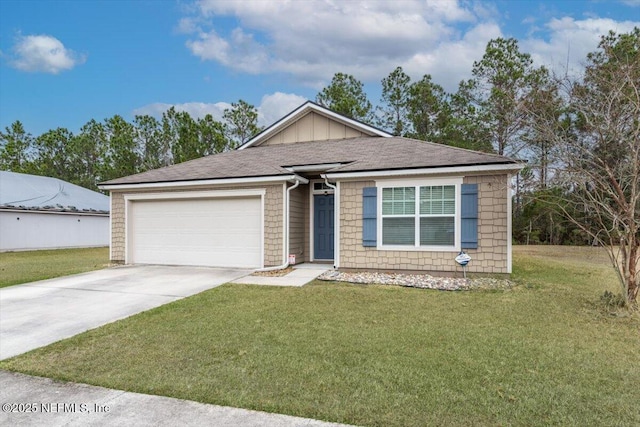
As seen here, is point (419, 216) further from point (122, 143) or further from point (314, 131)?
point (122, 143)

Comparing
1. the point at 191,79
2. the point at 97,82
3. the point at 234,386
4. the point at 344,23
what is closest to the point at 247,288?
the point at 234,386

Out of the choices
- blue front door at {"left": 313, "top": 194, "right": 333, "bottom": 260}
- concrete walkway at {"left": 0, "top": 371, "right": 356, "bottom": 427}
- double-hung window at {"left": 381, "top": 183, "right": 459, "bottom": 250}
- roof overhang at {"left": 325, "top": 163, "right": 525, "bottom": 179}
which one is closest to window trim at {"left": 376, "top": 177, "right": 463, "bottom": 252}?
double-hung window at {"left": 381, "top": 183, "right": 459, "bottom": 250}

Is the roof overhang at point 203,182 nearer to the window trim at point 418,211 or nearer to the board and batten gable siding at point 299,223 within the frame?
the board and batten gable siding at point 299,223

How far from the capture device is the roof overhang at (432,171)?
8.46m

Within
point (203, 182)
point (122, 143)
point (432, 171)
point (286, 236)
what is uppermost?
point (122, 143)

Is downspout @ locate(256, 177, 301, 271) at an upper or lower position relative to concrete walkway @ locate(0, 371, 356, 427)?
upper

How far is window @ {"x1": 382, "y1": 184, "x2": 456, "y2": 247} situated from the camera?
29.4 ft

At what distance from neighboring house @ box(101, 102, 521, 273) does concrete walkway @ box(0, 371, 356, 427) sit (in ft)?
22.6

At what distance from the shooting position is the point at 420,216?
9.13 meters

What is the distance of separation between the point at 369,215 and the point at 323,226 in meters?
2.32

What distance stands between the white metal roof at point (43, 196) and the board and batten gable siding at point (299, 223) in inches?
610

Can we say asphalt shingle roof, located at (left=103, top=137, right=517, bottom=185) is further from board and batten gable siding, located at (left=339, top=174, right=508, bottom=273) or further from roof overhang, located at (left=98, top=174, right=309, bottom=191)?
board and batten gable siding, located at (left=339, top=174, right=508, bottom=273)

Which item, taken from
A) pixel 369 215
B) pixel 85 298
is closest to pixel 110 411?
pixel 85 298

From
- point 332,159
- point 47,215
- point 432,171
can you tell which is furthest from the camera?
point 47,215
